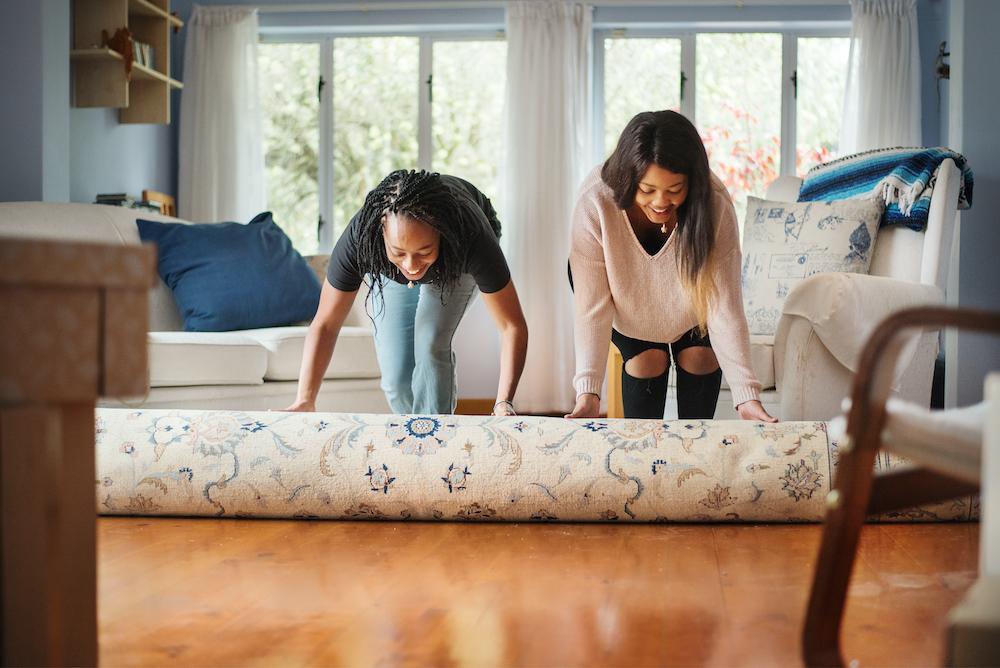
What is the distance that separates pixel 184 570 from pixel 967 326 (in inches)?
50.4

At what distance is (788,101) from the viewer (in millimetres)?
5266

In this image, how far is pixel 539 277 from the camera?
5.09 meters

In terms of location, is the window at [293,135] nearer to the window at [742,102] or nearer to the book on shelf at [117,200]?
the book on shelf at [117,200]

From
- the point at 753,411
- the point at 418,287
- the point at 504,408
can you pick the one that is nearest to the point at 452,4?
the point at 418,287

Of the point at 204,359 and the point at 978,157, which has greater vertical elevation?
the point at 978,157

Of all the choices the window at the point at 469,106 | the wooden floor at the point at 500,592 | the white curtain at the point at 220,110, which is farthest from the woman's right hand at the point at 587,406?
the white curtain at the point at 220,110

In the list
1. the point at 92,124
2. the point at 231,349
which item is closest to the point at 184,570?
the point at 231,349

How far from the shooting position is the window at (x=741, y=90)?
5.25 m

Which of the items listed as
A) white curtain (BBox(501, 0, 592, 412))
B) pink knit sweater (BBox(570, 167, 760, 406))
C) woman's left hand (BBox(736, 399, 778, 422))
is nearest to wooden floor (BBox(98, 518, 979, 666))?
woman's left hand (BBox(736, 399, 778, 422))

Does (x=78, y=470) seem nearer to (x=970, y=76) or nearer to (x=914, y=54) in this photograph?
(x=970, y=76)

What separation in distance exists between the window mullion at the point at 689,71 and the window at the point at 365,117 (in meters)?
1.00

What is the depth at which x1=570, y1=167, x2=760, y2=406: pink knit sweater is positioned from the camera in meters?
2.23

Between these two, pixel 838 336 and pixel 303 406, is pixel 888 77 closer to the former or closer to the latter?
pixel 838 336

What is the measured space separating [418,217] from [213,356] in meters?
1.20
